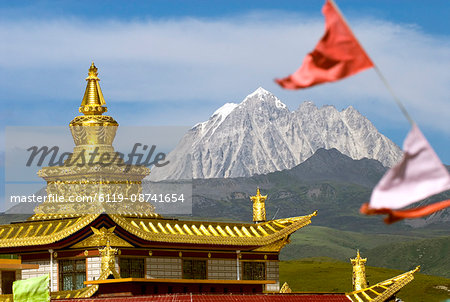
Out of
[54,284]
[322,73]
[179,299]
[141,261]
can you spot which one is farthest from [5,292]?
[322,73]

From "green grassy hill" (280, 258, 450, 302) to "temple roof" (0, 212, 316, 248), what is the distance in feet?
154

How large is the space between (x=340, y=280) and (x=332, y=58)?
93.2m

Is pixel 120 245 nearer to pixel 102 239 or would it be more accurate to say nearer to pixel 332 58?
pixel 102 239

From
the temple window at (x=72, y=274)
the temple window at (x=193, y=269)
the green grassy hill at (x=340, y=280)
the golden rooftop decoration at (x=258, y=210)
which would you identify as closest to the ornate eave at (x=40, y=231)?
the temple window at (x=72, y=274)

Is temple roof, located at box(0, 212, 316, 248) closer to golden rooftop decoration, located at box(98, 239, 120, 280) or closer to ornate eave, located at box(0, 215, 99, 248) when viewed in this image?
ornate eave, located at box(0, 215, 99, 248)

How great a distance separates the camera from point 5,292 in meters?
38.0

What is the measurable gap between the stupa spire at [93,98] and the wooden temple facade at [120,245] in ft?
0.13

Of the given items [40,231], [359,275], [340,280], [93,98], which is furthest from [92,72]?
[340,280]

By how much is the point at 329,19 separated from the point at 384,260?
7142 inches

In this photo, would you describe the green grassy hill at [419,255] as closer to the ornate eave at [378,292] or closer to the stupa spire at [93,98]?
the ornate eave at [378,292]

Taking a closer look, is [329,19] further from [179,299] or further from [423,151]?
[179,299]

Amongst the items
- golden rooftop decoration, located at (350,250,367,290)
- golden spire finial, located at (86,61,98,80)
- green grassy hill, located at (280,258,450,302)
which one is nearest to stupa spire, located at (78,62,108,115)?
golden spire finial, located at (86,61,98,80)

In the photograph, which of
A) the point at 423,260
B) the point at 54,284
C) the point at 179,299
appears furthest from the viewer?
the point at 423,260

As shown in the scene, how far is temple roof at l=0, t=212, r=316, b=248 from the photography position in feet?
122
